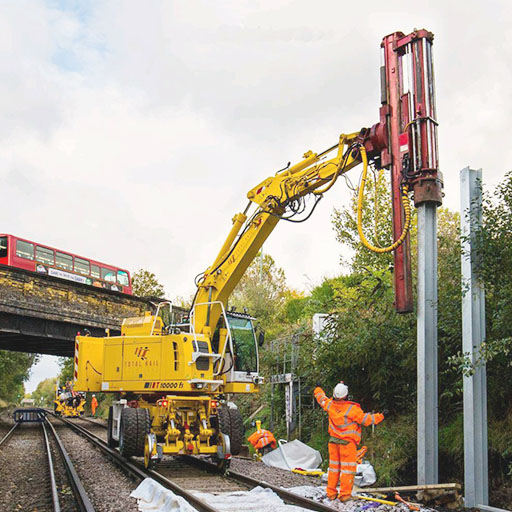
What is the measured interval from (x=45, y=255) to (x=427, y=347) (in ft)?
81.4

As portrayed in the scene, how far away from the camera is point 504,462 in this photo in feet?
27.2

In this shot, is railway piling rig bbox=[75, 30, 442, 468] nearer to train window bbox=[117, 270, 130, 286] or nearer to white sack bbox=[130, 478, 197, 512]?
white sack bbox=[130, 478, 197, 512]

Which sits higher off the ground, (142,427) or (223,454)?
(142,427)

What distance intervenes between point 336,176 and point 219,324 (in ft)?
13.1

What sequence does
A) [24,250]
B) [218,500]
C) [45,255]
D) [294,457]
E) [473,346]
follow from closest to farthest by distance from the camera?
[473,346], [218,500], [294,457], [24,250], [45,255]

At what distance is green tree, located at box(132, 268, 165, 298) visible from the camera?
141 ft

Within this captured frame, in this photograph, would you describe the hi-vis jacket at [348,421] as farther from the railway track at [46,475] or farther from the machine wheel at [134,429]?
the machine wheel at [134,429]

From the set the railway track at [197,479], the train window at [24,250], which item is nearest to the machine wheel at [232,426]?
the railway track at [197,479]

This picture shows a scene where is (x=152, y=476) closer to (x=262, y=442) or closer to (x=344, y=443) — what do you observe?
(x=262, y=442)

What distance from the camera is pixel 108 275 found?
1340 inches

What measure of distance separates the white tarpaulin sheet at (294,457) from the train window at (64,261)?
21.6 metres

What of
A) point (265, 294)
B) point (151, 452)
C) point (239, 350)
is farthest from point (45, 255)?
point (151, 452)

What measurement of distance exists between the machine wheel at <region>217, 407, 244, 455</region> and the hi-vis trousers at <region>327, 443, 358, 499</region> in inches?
127

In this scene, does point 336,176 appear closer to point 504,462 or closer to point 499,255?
point 499,255
